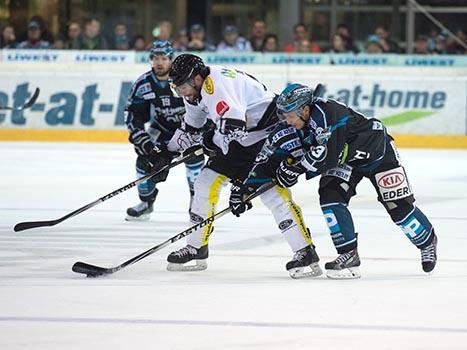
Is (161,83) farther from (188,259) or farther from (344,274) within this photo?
(344,274)

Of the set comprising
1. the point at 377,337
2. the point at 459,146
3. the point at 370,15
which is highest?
the point at 377,337

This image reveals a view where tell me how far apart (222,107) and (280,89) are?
7310 millimetres

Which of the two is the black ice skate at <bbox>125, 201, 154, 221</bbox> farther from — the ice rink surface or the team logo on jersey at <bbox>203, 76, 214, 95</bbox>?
the team logo on jersey at <bbox>203, 76, 214, 95</bbox>

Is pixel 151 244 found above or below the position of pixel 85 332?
below

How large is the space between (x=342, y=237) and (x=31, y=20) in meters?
8.63

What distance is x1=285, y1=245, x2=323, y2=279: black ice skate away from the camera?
5.42 meters

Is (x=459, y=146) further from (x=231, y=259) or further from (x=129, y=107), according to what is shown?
(x=231, y=259)

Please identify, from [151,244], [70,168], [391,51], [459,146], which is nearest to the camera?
[151,244]

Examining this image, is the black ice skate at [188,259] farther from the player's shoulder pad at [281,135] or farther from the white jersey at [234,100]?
the player's shoulder pad at [281,135]

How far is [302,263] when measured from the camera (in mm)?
5414

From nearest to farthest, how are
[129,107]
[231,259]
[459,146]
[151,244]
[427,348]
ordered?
1. [427,348]
2. [231,259]
3. [151,244]
4. [129,107]
5. [459,146]

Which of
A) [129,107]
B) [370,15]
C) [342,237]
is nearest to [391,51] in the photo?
[370,15]

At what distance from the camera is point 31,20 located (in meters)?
13.4

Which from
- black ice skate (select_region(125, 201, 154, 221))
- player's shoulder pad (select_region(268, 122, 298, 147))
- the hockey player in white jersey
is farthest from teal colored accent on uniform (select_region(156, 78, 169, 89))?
player's shoulder pad (select_region(268, 122, 298, 147))
